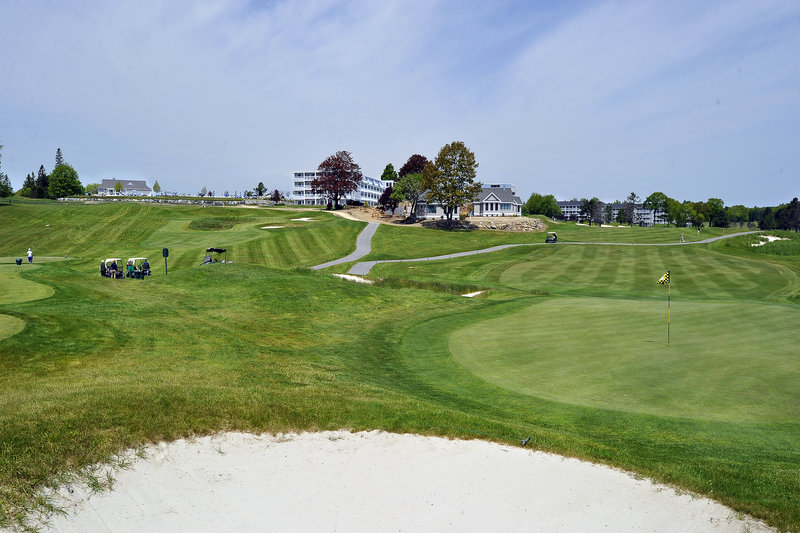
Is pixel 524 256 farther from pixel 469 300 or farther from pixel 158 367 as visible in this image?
pixel 158 367

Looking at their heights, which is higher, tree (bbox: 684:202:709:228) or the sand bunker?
tree (bbox: 684:202:709:228)

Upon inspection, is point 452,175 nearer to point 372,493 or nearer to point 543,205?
point 372,493

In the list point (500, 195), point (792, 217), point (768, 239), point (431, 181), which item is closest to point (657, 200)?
point (792, 217)

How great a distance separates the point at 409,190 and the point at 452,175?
1152 centimetres

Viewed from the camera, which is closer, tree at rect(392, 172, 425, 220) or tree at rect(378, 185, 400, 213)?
tree at rect(392, 172, 425, 220)

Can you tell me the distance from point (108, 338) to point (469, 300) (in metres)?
22.7

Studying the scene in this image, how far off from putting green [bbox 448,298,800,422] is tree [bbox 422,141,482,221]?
70.1 meters

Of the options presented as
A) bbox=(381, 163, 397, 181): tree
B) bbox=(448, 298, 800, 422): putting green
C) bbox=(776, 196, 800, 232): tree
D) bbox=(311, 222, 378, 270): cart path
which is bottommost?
bbox=(448, 298, 800, 422): putting green

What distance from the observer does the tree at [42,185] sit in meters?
158

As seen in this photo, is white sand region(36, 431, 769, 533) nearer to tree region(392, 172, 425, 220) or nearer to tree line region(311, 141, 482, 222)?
tree line region(311, 141, 482, 222)

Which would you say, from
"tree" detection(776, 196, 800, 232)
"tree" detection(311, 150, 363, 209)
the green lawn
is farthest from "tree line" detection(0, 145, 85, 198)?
"tree" detection(776, 196, 800, 232)

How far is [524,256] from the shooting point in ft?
226

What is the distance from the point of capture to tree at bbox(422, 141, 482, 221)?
96062 millimetres

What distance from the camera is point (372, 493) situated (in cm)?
854
